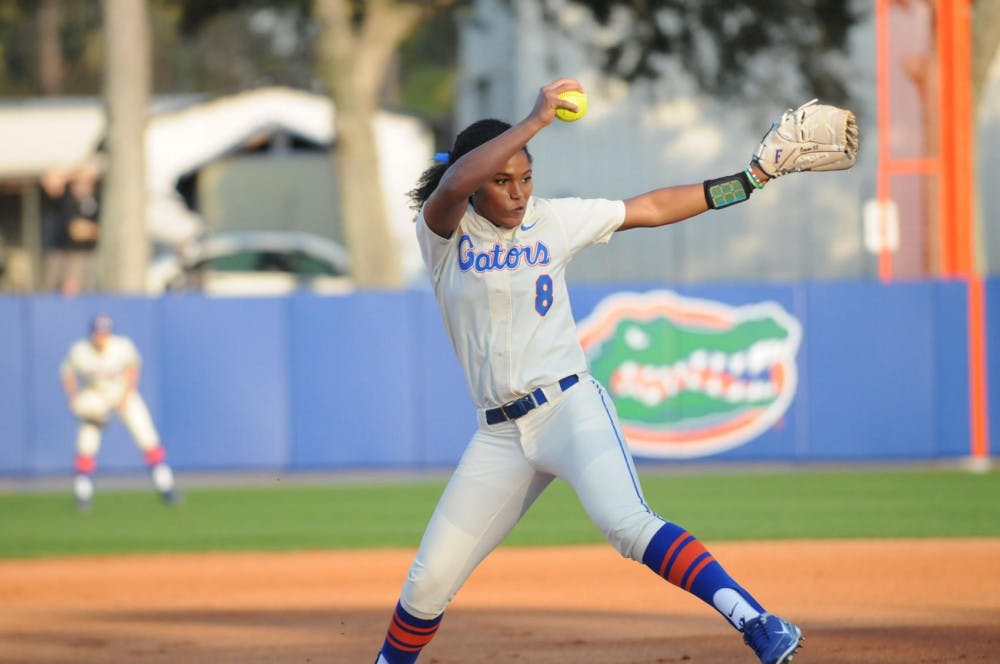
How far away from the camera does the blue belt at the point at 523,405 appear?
5164 mm

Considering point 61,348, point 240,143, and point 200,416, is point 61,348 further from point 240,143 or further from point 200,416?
point 240,143

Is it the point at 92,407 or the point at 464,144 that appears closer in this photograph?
the point at 464,144

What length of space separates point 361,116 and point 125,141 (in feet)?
10.7

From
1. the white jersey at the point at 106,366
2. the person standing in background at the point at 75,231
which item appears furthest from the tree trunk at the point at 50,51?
the white jersey at the point at 106,366

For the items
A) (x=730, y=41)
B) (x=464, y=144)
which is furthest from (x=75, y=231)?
(x=464, y=144)

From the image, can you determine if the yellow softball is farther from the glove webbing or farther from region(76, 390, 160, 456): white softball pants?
region(76, 390, 160, 456): white softball pants

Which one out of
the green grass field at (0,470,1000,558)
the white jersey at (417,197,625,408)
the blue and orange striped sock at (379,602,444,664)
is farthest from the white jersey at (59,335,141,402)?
the white jersey at (417,197,625,408)

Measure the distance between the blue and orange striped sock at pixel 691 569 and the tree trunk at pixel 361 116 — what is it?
15979 mm

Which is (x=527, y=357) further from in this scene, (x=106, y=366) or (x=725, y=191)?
(x=106, y=366)

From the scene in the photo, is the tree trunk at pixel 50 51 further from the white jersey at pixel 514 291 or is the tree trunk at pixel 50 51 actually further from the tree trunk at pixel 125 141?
the white jersey at pixel 514 291

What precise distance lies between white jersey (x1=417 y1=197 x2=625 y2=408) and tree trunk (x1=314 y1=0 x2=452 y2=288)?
15511 mm

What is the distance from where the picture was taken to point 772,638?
188 inches

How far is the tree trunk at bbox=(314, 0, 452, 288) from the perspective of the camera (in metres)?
20.7

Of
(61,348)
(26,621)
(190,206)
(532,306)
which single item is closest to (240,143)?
(190,206)
